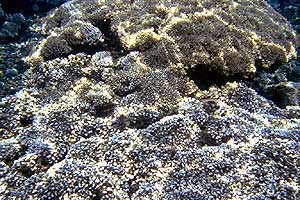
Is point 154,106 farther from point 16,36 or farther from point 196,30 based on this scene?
point 16,36

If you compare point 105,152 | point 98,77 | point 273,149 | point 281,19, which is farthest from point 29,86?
point 281,19

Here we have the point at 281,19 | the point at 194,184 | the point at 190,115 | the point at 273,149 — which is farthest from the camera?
the point at 281,19

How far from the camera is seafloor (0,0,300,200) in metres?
3.25

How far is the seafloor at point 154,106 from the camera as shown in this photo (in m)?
3.25

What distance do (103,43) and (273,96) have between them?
3153 millimetres

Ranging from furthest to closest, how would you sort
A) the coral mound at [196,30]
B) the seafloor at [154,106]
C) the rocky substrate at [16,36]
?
the rocky substrate at [16,36]
the coral mound at [196,30]
the seafloor at [154,106]

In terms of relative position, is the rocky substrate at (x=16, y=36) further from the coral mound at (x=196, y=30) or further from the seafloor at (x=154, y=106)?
the coral mound at (x=196, y=30)

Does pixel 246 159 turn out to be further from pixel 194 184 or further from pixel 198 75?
pixel 198 75

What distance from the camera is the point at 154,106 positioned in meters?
4.02

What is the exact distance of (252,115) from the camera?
4004 millimetres

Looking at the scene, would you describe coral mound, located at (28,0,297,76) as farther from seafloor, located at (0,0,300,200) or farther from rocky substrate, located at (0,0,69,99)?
rocky substrate, located at (0,0,69,99)

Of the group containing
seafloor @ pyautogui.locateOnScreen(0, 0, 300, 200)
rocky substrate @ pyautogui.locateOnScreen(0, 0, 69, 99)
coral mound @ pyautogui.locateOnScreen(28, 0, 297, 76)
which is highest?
coral mound @ pyautogui.locateOnScreen(28, 0, 297, 76)

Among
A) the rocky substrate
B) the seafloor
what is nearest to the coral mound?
the seafloor

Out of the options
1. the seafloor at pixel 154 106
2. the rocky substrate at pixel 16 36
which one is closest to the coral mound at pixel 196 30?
the seafloor at pixel 154 106
